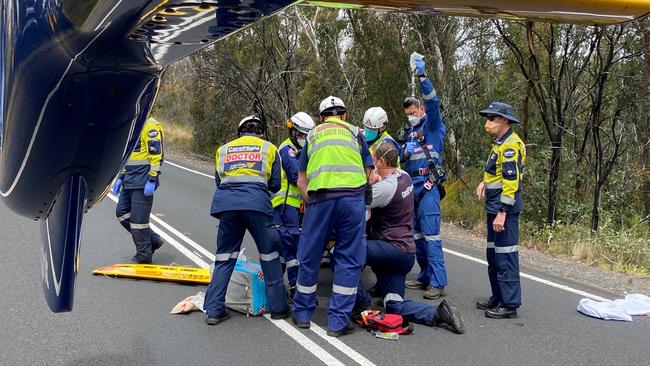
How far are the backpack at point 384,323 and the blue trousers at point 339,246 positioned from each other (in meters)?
0.18

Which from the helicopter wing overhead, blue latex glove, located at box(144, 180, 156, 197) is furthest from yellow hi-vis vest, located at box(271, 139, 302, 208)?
the helicopter wing overhead

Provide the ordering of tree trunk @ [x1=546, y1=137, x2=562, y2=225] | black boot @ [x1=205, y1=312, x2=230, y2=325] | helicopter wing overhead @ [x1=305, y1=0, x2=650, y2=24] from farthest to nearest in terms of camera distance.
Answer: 1. tree trunk @ [x1=546, y1=137, x2=562, y2=225]
2. black boot @ [x1=205, y1=312, x2=230, y2=325]
3. helicopter wing overhead @ [x1=305, y1=0, x2=650, y2=24]

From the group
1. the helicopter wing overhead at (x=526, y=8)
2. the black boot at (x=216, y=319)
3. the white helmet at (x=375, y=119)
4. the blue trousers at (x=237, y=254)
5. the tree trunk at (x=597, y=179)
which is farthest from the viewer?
the tree trunk at (x=597, y=179)

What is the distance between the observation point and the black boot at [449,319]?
4.84 meters

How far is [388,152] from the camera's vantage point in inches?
207

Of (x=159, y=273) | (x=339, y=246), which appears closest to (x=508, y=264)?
(x=339, y=246)

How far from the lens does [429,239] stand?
6.01m

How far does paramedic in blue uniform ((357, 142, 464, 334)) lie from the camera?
202 inches

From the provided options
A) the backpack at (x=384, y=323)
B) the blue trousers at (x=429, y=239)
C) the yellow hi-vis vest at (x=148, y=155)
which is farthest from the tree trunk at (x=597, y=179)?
the yellow hi-vis vest at (x=148, y=155)

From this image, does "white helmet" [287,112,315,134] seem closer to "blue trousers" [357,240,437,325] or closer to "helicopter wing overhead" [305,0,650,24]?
"blue trousers" [357,240,437,325]

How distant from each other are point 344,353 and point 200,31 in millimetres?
3341

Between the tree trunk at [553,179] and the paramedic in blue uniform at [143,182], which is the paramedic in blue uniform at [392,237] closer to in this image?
the paramedic in blue uniform at [143,182]

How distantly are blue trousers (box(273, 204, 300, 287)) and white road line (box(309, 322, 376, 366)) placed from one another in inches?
33.6

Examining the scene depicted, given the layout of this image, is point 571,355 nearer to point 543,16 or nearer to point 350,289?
point 350,289
